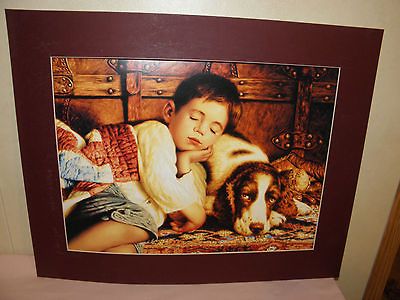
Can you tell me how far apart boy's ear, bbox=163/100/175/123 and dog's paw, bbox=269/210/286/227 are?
1.37 ft

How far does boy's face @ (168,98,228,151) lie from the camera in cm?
69

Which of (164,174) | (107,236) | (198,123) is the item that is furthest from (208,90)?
(107,236)

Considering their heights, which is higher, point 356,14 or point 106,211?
point 356,14

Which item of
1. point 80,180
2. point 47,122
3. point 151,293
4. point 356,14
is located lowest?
point 151,293

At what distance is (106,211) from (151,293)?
29cm

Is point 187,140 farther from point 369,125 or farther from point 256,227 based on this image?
point 369,125

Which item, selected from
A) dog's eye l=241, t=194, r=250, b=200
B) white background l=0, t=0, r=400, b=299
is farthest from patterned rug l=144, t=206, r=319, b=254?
white background l=0, t=0, r=400, b=299

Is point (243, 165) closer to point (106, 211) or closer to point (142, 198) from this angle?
point (142, 198)

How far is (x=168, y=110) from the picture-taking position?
2.23 ft

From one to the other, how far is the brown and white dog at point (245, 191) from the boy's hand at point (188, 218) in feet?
0.09

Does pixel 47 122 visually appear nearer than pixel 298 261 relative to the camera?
Yes

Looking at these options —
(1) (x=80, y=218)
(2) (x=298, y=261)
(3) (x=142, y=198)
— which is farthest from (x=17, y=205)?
(2) (x=298, y=261)

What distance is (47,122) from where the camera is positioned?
0.67m

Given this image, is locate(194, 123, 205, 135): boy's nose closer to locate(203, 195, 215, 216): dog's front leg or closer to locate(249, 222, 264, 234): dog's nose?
locate(203, 195, 215, 216): dog's front leg
